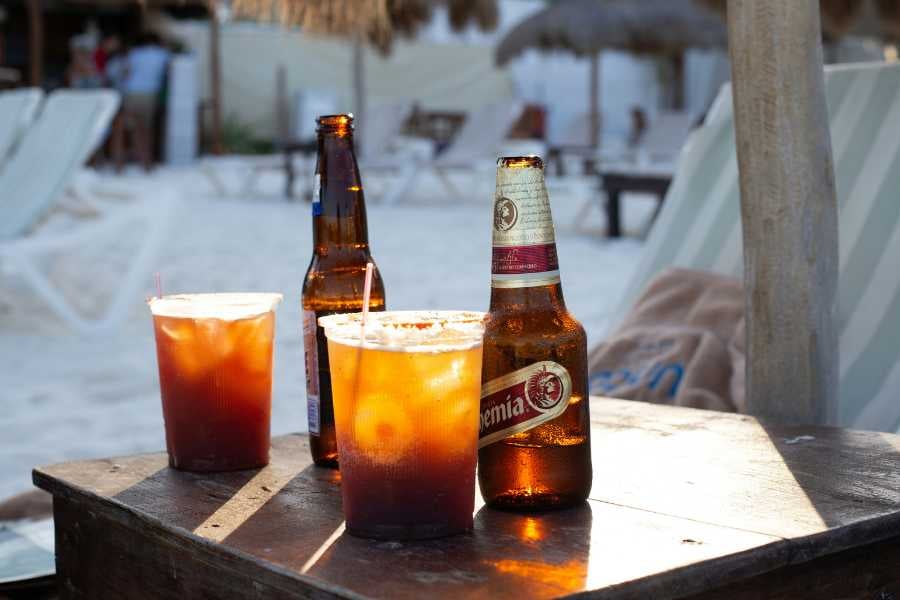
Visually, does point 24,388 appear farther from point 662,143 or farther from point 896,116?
point 662,143

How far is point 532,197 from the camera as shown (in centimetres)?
117

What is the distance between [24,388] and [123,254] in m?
3.76

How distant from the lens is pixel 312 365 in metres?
1.39

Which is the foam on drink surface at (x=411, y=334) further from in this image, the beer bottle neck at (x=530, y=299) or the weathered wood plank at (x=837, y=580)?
the weathered wood plank at (x=837, y=580)

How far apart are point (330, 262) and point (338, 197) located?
0.08 meters

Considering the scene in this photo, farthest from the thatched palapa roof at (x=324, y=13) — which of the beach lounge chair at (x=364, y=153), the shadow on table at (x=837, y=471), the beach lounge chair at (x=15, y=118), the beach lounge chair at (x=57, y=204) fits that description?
the beach lounge chair at (x=364, y=153)

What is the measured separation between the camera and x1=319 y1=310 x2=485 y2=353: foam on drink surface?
3.49 ft

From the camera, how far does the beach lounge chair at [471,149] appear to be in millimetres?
11531

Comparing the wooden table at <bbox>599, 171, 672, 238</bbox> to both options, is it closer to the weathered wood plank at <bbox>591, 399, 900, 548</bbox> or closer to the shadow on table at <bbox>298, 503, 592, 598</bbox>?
the weathered wood plank at <bbox>591, 399, 900, 548</bbox>

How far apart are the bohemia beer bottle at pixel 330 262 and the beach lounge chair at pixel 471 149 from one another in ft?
32.9

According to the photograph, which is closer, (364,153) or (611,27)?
(364,153)

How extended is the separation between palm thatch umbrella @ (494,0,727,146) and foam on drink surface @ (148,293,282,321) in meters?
12.8

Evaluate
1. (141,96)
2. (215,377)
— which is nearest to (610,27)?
(141,96)

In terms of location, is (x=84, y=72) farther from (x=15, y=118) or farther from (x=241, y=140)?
(x=15, y=118)
